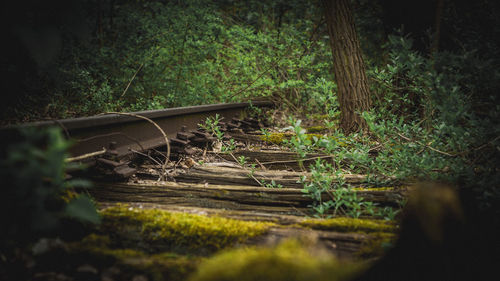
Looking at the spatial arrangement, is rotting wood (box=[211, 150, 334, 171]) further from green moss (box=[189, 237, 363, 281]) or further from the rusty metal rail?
green moss (box=[189, 237, 363, 281])

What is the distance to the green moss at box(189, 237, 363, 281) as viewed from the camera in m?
0.85

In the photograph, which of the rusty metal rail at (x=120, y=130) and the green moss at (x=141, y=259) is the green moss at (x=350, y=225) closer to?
the green moss at (x=141, y=259)

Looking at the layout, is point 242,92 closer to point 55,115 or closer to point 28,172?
point 55,115

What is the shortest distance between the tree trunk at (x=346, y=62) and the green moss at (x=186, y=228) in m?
3.27

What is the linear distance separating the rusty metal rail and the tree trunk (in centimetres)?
220

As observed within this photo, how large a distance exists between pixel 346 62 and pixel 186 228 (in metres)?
3.89

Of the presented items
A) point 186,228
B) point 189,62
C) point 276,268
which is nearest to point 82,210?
point 186,228

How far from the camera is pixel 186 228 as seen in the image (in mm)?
1345

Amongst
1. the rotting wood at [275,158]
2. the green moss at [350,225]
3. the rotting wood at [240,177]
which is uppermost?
the rotting wood at [275,158]

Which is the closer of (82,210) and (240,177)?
(82,210)

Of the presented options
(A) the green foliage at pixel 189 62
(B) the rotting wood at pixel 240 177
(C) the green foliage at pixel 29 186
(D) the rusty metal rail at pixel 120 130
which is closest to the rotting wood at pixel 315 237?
(C) the green foliage at pixel 29 186

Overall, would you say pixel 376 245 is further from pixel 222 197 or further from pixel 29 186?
pixel 29 186

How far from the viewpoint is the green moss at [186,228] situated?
1.31 metres

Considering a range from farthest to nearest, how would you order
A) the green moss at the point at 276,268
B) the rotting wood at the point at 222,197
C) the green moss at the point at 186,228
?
the rotting wood at the point at 222,197 → the green moss at the point at 186,228 → the green moss at the point at 276,268
